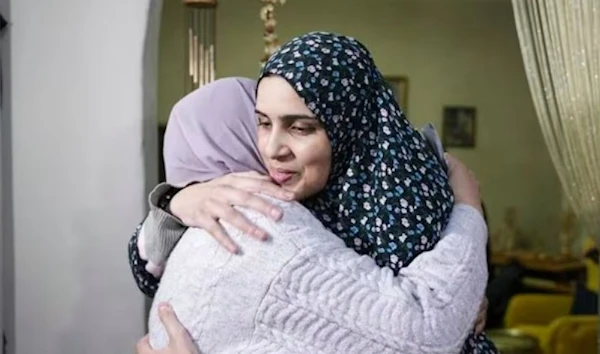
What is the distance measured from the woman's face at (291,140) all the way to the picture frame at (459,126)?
472 cm

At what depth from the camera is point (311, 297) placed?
98cm

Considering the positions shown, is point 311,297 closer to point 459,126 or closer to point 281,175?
point 281,175

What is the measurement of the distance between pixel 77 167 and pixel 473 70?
14.0ft

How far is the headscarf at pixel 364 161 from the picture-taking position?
3.41 feet

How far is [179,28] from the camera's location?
188 inches

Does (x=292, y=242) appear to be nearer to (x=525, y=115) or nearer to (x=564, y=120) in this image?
(x=564, y=120)

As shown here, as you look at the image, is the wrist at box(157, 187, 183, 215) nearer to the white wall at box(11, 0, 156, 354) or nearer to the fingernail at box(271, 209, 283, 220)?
the fingernail at box(271, 209, 283, 220)

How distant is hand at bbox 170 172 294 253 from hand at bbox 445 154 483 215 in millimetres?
276

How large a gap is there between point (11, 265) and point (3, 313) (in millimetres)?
111

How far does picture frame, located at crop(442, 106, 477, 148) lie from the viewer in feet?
18.6

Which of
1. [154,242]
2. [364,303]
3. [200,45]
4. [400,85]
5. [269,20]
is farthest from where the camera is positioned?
[400,85]

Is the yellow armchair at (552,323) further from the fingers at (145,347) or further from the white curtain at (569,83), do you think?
the fingers at (145,347)

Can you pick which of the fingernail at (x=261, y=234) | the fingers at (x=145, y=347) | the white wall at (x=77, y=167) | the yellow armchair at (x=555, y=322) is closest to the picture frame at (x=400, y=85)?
the yellow armchair at (x=555, y=322)

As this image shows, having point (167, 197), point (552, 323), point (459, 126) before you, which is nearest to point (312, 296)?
point (167, 197)
